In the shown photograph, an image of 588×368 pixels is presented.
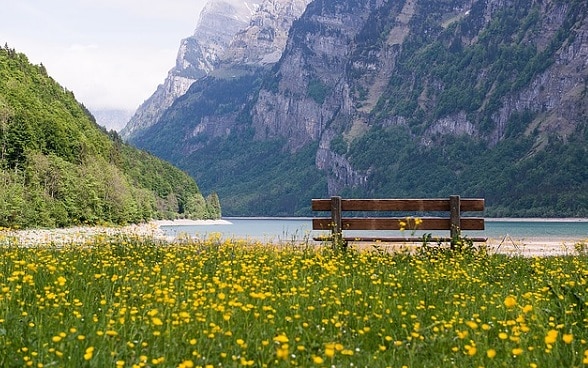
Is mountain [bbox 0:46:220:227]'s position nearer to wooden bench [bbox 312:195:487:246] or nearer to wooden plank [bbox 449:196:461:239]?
wooden bench [bbox 312:195:487:246]

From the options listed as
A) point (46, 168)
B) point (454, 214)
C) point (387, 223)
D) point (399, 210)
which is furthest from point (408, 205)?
point (46, 168)

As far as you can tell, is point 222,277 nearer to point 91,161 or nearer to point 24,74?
point 91,161

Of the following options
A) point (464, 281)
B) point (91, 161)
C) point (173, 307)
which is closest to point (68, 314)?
point (173, 307)

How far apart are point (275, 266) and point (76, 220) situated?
8262 centimetres

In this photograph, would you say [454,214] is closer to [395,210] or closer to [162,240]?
[395,210]

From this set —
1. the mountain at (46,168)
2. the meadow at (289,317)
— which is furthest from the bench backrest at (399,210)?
the mountain at (46,168)

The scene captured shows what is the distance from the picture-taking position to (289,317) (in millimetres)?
6996

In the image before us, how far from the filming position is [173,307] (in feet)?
24.4

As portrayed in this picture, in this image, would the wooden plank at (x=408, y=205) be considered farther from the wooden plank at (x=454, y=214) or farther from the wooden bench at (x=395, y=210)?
the wooden plank at (x=454, y=214)

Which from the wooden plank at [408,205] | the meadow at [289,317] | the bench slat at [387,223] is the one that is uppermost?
the wooden plank at [408,205]

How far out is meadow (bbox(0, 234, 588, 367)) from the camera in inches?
224

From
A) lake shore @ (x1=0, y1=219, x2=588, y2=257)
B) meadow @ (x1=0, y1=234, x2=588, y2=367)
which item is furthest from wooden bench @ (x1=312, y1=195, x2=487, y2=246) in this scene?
meadow @ (x1=0, y1=234, x2=588, y2=367)

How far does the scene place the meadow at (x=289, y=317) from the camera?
568cm

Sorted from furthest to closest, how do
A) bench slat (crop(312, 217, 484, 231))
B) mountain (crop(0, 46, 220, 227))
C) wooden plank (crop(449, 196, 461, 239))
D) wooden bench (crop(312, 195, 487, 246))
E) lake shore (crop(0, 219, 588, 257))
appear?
1. mountain (crop(0, 46, 220, 227))
2. bench slat (crop(312, 217, 484, 231))
3. wooden bench (crop(312, 195, 487, 246))
4. wooden plank (crop(449, 196, 461, 239))
5. lake shore (crop(0, 219, 588, 257))
